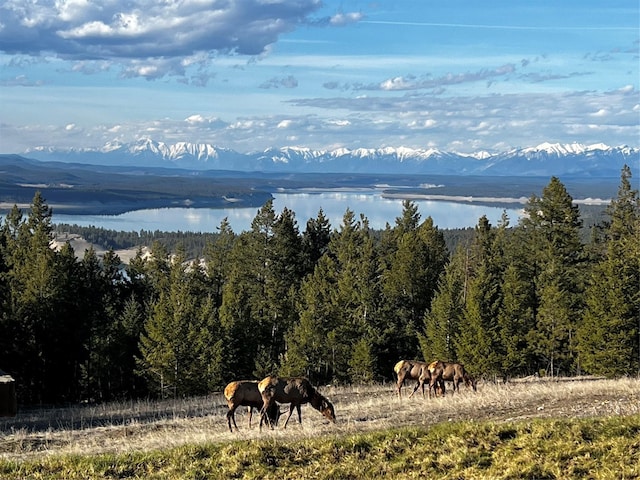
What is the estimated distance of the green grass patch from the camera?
1137cm

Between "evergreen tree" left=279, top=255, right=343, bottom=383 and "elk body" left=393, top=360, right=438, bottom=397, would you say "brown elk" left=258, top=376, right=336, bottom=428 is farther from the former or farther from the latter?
"evergreen tree" left=279, top=255, right=343, bottom=383

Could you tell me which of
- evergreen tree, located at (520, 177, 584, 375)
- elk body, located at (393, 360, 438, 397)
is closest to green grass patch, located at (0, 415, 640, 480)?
elk body, located at (393, 360, 438, 397)

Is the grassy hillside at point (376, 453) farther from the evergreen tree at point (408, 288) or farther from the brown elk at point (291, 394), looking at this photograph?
the evergreen tree at point (408, 288)

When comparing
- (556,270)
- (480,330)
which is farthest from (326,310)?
(556,270)

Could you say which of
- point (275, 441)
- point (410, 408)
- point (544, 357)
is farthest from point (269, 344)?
point (275, 441)

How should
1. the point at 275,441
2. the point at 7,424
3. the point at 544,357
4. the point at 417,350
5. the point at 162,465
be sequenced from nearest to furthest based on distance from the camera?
the point at 162,465
the point at 275,441
the point at 7,424
the point at 544,357
the point at 417,350

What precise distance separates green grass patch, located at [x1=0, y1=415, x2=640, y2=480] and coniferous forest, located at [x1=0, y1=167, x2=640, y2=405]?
83.7ft

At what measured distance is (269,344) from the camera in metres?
50.2

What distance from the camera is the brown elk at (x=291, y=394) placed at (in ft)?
60.9

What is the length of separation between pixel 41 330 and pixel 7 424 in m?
22.7

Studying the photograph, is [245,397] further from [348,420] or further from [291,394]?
[348,420]

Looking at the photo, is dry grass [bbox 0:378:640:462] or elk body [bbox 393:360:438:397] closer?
dry grass [bbox 0:378:640:462]

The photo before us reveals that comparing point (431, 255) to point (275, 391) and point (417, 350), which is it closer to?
point (417, 350)

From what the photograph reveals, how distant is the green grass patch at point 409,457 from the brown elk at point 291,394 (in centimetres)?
495
